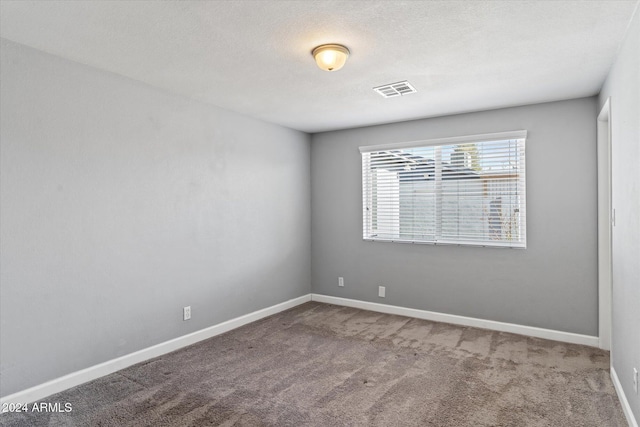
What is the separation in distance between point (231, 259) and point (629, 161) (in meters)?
3.57

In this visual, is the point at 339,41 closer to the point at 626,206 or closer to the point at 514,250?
the point at 626,206

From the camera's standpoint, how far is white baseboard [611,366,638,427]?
2.25 m

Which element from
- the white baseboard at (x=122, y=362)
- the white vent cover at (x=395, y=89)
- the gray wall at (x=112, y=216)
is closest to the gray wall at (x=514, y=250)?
the white vent cover at (x=395, y=89)

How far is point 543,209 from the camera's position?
12.8 feet

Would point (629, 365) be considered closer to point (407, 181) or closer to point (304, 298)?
point (407, 181)

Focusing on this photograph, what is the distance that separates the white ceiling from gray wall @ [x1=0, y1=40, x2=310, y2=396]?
303 millimetres

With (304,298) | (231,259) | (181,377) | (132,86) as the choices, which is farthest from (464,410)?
(132,86)

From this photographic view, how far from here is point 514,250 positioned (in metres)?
4.05

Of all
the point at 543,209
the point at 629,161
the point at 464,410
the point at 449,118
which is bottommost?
the point at 464,410

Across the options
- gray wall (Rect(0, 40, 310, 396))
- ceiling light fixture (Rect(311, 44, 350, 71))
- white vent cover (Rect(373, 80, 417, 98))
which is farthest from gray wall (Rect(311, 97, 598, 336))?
ceiling light fixture (Rect(311, 44, 350, 71))

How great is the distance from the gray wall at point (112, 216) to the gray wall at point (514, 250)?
4.16ft

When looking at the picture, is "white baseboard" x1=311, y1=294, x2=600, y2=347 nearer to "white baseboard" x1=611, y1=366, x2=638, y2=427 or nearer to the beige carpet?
the beige carpet

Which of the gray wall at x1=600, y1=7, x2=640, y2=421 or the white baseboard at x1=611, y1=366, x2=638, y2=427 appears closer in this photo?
the gray wall at x1=600, y1=7, x2=640, y2=421

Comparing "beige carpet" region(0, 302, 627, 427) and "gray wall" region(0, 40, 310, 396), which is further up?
"gray wall" region(0, 40, 310, 396)
